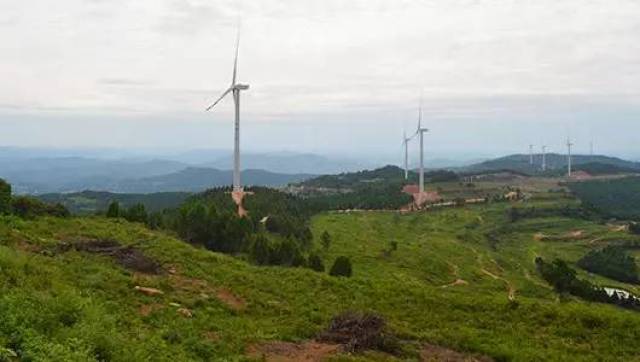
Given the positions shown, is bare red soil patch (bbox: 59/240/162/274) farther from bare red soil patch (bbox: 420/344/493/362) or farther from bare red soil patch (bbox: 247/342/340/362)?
bare red soil patch (bbox: 420/344/493/362)

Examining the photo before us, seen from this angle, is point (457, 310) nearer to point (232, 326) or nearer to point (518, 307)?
point (518, 307)

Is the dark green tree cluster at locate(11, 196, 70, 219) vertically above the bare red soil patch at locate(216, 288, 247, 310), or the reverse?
the dark green tree cluster at locate(11, 196, 70, 219)

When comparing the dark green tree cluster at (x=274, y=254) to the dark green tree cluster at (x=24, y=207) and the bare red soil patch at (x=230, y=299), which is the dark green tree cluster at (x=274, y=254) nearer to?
the dark green tree cluster at (x=24, y=207)

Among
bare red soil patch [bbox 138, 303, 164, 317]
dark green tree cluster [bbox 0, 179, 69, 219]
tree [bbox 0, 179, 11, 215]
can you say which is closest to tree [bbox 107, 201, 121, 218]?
dark green tree cluster [bbox 0, 179, 69, 219]

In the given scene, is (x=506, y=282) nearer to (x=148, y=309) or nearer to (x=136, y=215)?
(x=136, y=215)

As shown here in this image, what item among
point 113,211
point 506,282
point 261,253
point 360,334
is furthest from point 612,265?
point 360,334
